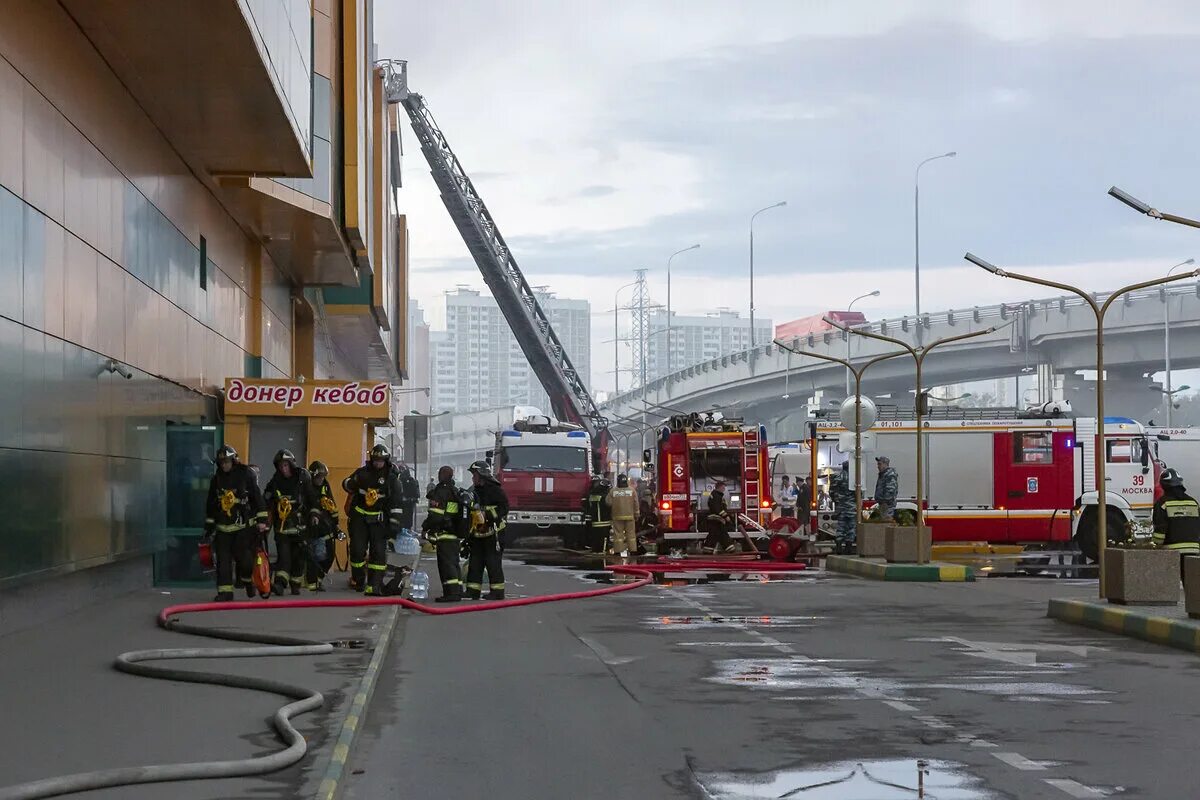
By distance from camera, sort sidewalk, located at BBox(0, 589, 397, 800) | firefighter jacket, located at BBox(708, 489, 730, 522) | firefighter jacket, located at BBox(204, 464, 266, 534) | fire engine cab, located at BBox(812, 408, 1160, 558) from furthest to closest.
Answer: firefighter jacket, located at BBox(708, 489, 730, 522)
fire engine cab, located at BBox(812, 408, 1160, 558)
firefighter jacket, located at BBox(204, 464, 266, 534)
sidewalk, located at BBox(0, 589, 397, 800)

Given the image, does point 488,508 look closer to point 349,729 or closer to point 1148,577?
point 1148,577

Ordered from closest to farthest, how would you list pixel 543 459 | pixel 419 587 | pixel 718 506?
pixel 419 587, pixel 718 506, pixel 543 459

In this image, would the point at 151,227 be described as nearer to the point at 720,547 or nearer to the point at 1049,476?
the point at 720,547

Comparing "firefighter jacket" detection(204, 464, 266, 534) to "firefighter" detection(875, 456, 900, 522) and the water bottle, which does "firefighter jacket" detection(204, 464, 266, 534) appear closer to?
the water bottle

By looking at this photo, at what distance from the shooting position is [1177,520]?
1852 cm

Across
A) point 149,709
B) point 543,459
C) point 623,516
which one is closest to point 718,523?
point 623,516

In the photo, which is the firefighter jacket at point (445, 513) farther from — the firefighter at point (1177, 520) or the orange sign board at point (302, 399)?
the firefighter at point (1177, 520)

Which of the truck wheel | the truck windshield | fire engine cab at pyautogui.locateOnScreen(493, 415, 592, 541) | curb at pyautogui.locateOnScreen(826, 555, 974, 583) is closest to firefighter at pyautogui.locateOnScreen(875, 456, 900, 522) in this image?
the truck wheel

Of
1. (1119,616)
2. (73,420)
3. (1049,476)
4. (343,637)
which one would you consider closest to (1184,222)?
(1119,616)

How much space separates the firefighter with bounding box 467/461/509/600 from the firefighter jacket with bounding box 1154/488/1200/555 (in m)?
7.68

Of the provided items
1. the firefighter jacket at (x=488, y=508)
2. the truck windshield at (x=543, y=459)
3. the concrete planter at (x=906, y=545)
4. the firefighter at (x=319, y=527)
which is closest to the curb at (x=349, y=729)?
the firefighter jacket at (x=488, y=508)

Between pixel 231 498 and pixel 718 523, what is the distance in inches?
663

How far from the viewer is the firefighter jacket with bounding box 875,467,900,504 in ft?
103

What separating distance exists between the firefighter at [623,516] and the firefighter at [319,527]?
42.1 ft
